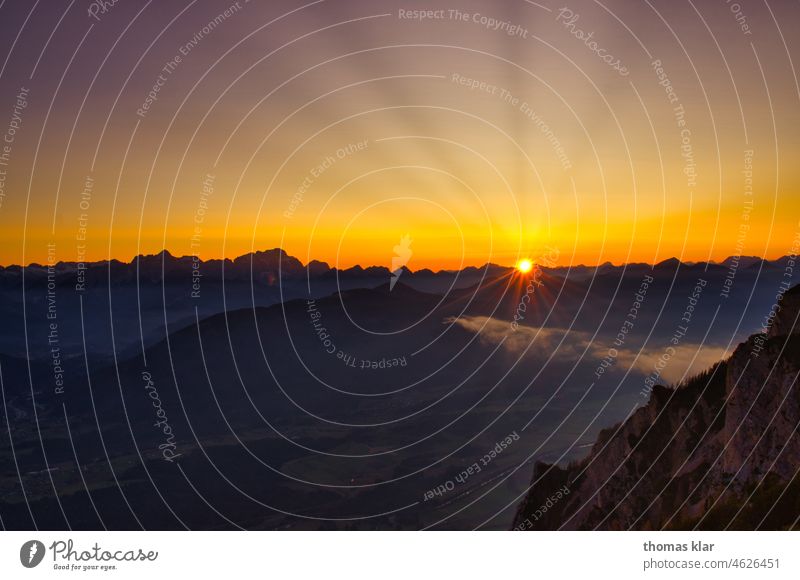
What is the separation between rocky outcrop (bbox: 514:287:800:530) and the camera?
20.0m

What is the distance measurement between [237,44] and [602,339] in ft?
235

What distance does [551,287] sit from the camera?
65125 millimetres

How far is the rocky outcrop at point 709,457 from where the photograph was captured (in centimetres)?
1998

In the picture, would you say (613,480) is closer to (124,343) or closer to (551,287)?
(551,287)

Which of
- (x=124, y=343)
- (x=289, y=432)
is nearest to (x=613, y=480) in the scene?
(x=289, y=432)
